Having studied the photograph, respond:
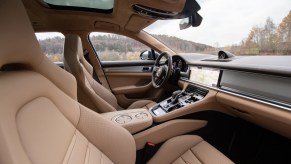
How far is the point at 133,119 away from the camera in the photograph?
1576 mm

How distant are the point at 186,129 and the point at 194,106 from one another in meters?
0.17

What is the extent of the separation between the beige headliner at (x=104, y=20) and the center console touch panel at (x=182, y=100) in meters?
0.71

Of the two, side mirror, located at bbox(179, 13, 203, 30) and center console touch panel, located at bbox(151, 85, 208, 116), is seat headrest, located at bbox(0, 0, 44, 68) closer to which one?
center console touch panel, located at bbox(151, 85, 208, 116)

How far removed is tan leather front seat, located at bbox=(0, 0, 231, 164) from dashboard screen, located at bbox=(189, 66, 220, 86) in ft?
2.04

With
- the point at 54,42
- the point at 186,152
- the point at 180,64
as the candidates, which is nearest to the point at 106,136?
the point at 186,152

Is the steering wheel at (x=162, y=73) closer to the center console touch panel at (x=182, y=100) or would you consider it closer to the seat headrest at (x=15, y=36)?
the center console touch panel at (x=182, y=100)

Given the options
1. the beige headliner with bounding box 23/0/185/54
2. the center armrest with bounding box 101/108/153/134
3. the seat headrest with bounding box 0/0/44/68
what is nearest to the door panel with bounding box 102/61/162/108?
the beige headliner with bounding box 23/0/185/54

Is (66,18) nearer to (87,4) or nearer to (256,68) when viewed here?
(87,4)

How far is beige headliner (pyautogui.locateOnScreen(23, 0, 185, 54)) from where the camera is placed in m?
1.99

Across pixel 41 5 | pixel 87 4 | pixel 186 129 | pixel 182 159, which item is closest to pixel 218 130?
pixel 186 129

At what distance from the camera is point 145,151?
1.44 meters

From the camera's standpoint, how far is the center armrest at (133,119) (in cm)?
148

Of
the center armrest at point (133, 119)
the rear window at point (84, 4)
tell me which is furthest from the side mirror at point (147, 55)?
the center armrest at point (133, 119)

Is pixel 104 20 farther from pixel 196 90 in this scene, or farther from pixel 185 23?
pixel 196 90
